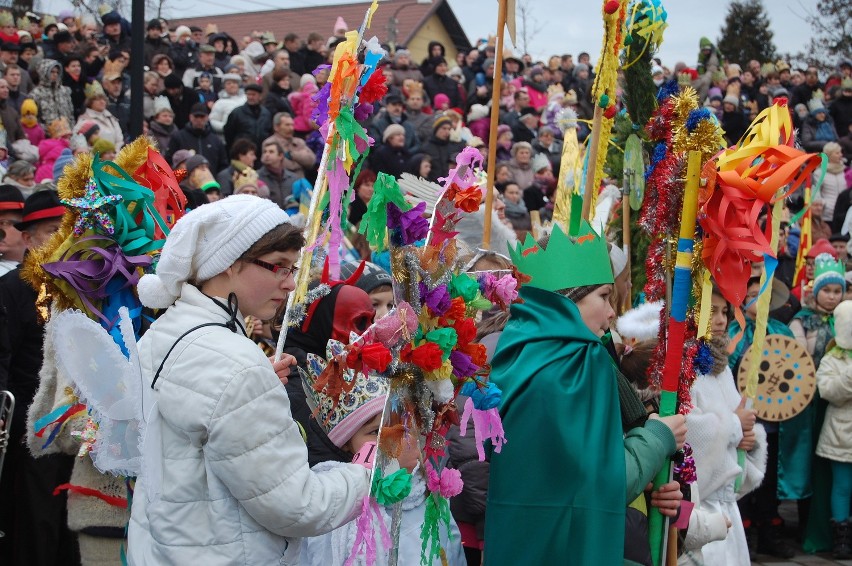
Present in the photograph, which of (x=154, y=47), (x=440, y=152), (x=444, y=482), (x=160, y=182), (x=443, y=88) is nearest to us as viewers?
(x=444, y=482)

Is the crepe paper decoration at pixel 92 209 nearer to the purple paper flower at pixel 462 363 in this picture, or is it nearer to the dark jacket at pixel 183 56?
the purple paper flower at pixel 462 363

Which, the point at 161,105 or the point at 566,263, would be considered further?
the point at 161,105

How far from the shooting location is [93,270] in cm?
383

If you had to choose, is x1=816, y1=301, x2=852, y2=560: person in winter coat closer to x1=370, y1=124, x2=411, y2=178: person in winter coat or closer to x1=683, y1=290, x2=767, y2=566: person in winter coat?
x1=683, y1=290, x2=767, y2=566: person in winter coat

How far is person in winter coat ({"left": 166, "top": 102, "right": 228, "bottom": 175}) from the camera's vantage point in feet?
37.8

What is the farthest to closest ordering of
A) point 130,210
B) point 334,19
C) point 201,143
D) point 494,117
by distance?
point 334,19
point 201,143
point 494,117
point 130,210

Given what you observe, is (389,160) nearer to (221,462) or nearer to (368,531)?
(368,531)

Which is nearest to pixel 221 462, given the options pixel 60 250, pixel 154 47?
pixel 60 250

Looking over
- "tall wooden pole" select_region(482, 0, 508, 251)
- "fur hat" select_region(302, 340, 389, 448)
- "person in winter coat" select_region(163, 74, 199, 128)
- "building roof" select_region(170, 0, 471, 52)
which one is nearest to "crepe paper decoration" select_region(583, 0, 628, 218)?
"tall wooden pole" select_region(482, 0, 508, 251)

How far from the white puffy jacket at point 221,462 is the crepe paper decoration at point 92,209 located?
1.35 metres

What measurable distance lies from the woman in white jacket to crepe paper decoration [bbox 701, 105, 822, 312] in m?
1.65

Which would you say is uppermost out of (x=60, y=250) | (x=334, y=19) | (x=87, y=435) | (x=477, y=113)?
(x=334, y=19)

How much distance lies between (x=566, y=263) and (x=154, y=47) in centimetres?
1272

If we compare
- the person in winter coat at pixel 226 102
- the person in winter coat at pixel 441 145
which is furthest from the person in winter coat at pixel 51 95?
the person in winter coat at pixel 441 145
